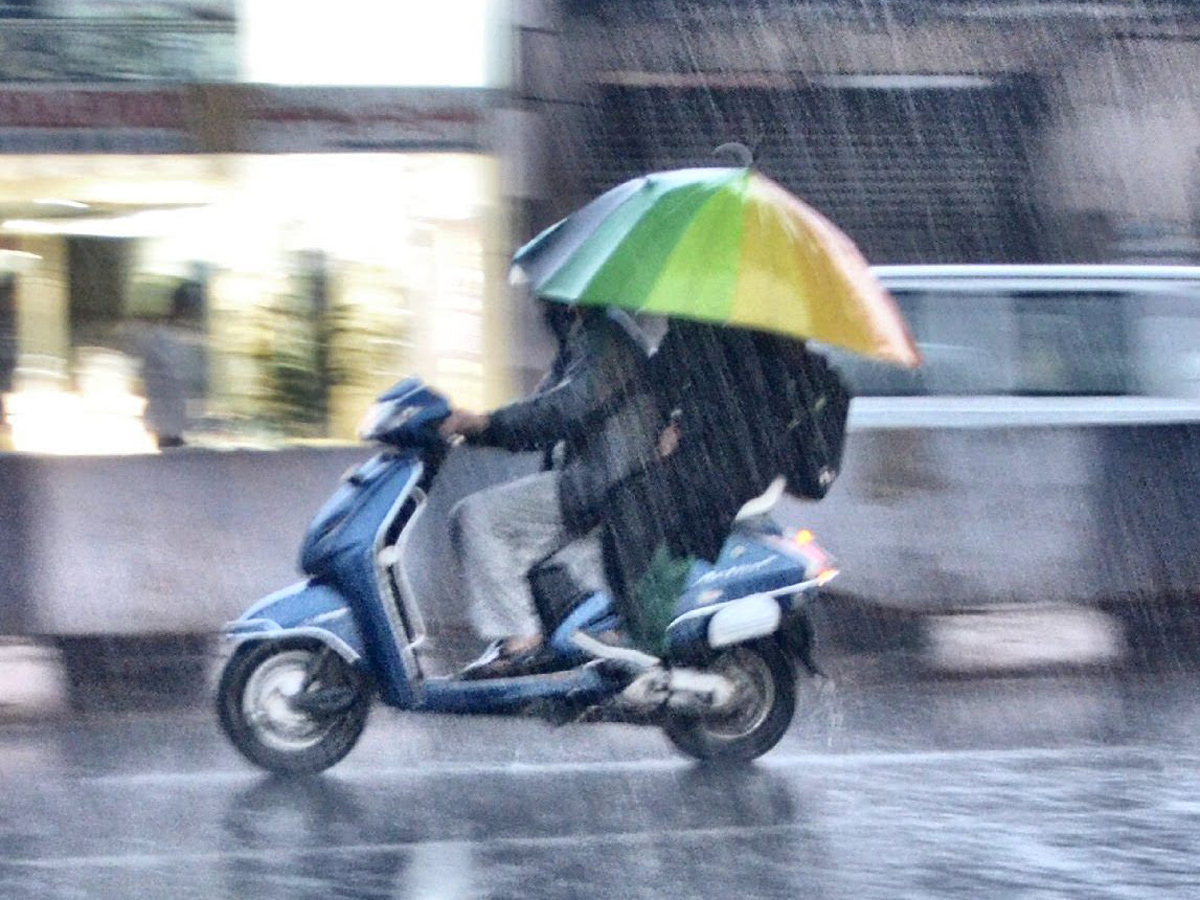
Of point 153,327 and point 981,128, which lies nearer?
point 153,327

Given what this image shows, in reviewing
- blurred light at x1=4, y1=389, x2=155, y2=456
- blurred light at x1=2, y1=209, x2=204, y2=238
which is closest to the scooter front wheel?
blurred light at x1=4, y1=389, x2=155, y2=456

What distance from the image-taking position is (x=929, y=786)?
247 inches

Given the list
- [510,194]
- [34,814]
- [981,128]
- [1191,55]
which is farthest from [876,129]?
[34,814]

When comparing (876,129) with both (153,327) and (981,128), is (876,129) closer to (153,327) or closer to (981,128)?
(981,128)

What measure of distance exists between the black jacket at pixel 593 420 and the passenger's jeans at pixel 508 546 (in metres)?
0.07

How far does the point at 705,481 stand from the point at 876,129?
25.9ft

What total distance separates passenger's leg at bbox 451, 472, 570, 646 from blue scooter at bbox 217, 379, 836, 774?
0.27ft

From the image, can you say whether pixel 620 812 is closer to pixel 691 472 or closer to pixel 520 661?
pixel 520 661

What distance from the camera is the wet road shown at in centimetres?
515

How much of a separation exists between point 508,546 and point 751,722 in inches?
38.1

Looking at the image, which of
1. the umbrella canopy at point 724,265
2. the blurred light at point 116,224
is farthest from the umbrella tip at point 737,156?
the blurred light at point 116,224

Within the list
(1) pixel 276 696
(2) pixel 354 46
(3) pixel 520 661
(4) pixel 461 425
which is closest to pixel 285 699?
(1) pixel 276 696

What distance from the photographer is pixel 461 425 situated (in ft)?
20.5

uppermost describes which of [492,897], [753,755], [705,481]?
[705,481]
